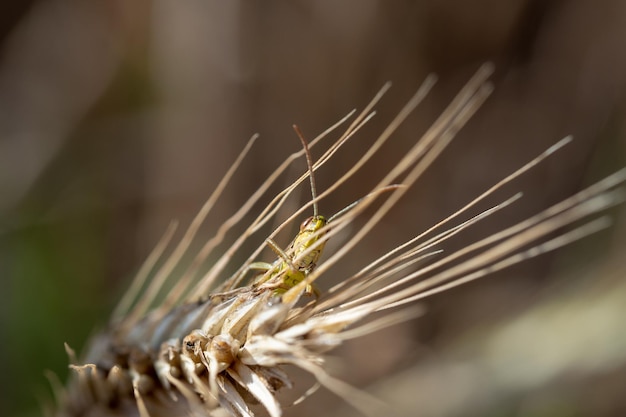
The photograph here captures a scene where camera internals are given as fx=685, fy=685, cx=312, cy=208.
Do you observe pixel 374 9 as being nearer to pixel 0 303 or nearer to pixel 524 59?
pixel 524 59

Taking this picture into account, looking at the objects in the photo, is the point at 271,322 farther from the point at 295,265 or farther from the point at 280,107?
the point at 280,107

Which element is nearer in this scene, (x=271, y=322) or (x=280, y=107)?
(x=271, y=322)

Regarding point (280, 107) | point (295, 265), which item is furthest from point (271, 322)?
point (280, 107)

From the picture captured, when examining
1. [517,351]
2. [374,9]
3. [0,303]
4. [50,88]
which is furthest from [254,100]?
[517,351]

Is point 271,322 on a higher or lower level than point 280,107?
lower

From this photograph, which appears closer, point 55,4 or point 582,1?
point 582,1

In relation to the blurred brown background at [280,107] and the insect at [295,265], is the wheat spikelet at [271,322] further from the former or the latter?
the blurred brown background at [280,107]

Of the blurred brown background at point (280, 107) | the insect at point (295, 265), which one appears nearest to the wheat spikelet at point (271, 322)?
the insect at point (295, 265)

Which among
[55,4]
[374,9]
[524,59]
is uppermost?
[55,4]

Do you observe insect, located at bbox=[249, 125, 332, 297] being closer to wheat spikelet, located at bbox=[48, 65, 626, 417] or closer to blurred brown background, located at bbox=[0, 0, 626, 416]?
wheat spikelet, located at bbox=[48, 65, 626, 417]
